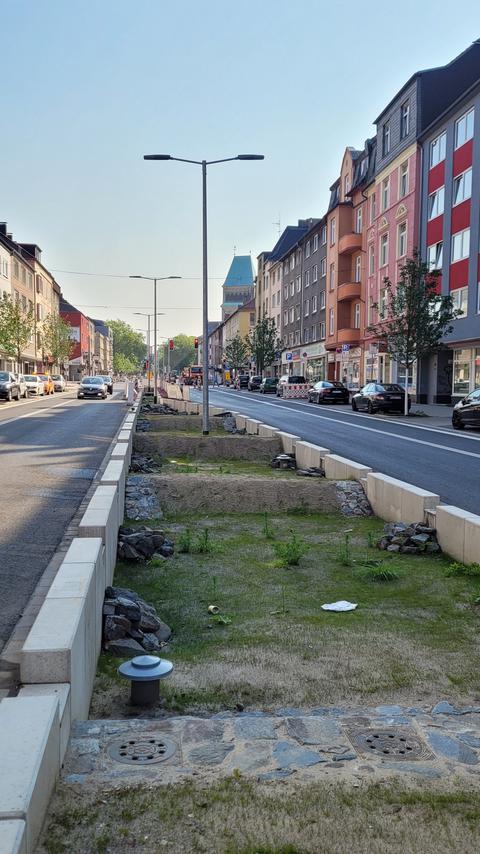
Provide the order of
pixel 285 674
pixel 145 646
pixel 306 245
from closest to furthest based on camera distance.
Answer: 1. pixel 285 674
2. pixel 145 646
3. pixel 306 245

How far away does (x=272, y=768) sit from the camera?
2.99 metres

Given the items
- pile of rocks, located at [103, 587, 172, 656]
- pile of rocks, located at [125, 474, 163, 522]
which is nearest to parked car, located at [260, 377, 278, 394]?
pile of rocks, located at [125, 474, 163, 522]

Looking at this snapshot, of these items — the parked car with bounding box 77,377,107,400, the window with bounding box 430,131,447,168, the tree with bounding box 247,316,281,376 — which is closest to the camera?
the window with bounding box 430,131,447,168

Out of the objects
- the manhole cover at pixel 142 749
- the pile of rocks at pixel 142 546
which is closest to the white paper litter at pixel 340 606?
the pile of rocks at pixel 142 546

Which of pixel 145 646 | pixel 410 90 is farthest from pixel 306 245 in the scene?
pixel 145 646

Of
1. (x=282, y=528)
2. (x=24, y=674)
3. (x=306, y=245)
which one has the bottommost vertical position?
(x=282, y=528)

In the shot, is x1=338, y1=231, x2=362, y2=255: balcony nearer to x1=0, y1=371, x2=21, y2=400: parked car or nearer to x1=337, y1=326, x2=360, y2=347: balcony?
x1=337, y1=326, x2=360, y2=347: balcony

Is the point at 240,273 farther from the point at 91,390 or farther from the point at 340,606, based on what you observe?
the point at 340,606

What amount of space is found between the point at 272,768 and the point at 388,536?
5583mm

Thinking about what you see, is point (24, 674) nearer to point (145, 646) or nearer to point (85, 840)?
point (85, 840)

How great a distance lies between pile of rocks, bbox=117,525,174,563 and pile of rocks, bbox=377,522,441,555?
250cm

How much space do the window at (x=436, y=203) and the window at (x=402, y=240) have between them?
348cm

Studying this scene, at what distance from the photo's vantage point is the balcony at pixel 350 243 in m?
50.2

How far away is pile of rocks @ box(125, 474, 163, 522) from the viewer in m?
9.97
